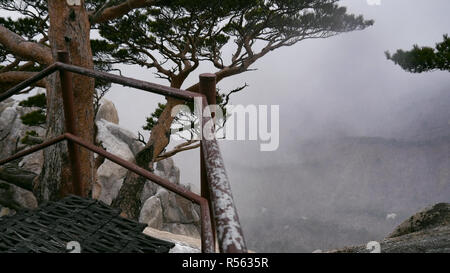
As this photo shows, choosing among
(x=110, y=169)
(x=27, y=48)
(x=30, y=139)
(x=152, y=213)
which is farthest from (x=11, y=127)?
(x=27, y=48)

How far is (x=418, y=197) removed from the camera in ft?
188

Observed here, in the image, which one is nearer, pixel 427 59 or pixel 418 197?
pixel 427 59

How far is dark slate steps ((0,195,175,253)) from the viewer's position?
1486 millimetres

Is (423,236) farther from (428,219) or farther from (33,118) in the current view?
(33,118)

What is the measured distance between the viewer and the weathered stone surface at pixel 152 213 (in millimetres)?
14648

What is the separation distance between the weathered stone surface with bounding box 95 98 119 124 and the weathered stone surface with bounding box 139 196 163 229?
492 cm

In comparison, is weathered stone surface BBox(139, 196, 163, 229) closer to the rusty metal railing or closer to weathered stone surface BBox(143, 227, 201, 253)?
weathered stone surface BBox(143, 227, 201, 253)

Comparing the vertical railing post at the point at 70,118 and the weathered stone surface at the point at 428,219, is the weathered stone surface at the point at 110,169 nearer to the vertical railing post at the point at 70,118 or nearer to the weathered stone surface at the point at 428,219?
the weathered stone surface at the point at 428,219

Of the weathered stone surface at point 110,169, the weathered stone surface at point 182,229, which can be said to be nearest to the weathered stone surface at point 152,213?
the weathered stone surface at point 182,229

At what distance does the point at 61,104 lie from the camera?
12.5ft

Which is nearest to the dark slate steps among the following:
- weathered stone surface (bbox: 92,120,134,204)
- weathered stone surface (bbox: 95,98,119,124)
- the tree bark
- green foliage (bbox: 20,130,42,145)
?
the tree bark
